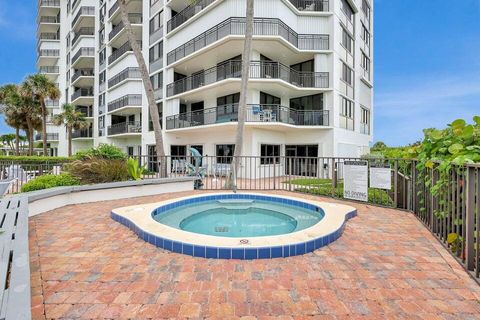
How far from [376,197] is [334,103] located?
39.6 feet

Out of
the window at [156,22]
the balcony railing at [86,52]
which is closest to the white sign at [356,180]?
the window at [156,22]

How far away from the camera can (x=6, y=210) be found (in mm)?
4148

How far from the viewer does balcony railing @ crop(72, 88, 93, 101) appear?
35.0m

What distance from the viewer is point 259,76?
16.5 m

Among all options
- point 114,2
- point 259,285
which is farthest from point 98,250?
point 114,2

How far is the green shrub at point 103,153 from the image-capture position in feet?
28.2

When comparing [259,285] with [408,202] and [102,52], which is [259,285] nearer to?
[408,202]

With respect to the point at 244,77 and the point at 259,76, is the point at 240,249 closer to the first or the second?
the point at 244,77

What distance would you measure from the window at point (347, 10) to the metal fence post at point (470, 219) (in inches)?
856

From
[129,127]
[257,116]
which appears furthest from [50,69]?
[257,116]

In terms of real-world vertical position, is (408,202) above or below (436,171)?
below

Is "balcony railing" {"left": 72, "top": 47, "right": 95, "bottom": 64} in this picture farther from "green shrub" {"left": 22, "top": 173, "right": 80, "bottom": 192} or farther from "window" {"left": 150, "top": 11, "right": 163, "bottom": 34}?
"green shrub" {"left": 22, "top": 173, "right": 80, "bottom": 192}

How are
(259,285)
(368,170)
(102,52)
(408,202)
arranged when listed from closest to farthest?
(259,285) → (408,202) → (368,170) → (102,52)

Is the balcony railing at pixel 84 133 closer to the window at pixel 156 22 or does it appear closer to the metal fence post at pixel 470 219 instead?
the window at pixel 156 22
